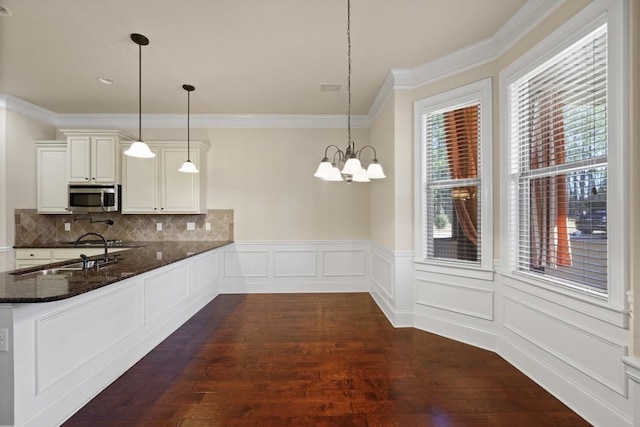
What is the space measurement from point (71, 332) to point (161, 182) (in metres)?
3.04

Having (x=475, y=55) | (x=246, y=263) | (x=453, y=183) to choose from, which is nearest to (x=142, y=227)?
(x=246, y=263)

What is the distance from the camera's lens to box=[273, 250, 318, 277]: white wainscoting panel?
191 inches

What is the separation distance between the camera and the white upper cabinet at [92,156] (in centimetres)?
432

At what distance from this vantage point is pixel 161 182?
14.8 feet

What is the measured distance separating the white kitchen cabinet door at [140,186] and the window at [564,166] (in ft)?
15.8

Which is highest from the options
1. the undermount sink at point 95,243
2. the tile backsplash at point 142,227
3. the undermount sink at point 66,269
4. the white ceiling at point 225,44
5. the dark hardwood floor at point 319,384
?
the white ceiling at point 225,44

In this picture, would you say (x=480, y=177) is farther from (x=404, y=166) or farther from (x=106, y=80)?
(x=106, y=80)

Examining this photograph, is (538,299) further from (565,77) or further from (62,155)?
(62,155)

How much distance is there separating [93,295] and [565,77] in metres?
3.82

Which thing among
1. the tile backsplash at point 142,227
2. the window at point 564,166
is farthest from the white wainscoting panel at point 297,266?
the window at point 564,166

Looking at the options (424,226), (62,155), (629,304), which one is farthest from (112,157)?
(629,304)

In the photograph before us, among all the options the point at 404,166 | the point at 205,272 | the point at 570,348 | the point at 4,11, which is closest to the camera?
the point at 570,348

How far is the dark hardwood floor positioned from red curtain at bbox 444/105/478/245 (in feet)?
4.30

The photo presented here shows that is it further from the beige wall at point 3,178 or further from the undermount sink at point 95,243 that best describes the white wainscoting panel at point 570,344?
the beige wall at point 3,178
